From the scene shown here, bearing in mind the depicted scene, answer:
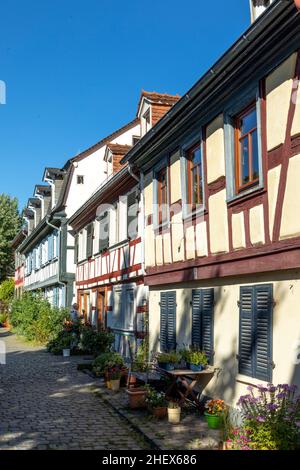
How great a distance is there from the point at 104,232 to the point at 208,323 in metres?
9.19

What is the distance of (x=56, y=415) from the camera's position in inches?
345

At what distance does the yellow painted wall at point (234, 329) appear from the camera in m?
6.48

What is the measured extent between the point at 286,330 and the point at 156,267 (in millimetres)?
5165

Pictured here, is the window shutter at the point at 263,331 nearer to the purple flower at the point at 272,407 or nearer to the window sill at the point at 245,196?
the purple flower at the point at 272,407

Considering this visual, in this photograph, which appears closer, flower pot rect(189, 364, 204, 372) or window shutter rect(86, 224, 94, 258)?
flower pot rect(189, 364, 204, 372)

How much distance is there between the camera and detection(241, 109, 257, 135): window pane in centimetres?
765

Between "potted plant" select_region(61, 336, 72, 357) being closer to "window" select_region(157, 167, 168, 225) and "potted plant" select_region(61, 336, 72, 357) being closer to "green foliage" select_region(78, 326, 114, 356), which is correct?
"green foliage" select_region(78, 326, 114, 356)

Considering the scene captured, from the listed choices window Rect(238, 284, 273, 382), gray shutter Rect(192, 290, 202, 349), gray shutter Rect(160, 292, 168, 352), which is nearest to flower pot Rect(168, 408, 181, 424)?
window Rect(238, 284, 273, 382)

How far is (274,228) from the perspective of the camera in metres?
6.90

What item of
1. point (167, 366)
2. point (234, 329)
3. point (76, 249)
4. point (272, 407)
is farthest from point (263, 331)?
point (76, 249)

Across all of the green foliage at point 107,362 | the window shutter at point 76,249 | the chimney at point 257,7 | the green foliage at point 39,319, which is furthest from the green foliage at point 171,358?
the window shutter at point 76,249

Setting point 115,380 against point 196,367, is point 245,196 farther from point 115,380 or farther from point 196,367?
point 115,380

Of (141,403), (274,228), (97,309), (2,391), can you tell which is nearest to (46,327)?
(97,309)

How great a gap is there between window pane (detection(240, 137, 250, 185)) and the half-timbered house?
0.09 feet
